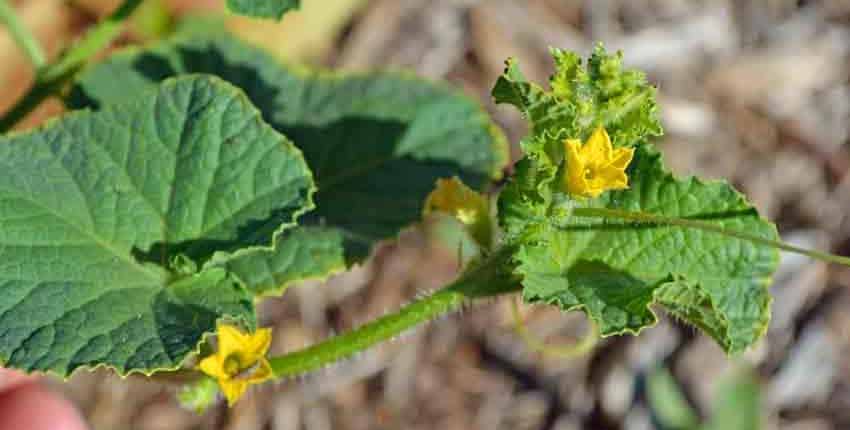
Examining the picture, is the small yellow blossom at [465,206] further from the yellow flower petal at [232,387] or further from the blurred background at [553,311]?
the blurred background at [553,311]

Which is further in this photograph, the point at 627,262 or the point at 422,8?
the point at 422,8

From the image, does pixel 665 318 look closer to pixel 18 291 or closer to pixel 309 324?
pixel 309 324

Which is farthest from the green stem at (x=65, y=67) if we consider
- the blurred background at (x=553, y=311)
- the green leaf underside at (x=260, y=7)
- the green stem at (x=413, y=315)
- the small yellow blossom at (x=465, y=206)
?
the blurred background at (x=553, y=311)

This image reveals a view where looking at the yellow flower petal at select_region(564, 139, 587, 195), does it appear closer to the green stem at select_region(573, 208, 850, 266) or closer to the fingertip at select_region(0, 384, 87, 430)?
the green stem at select_region(573, 208, 850, 266)

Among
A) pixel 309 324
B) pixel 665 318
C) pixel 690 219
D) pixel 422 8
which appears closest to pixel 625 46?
pixel 422 8

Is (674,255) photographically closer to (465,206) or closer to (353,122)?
(465,206)
